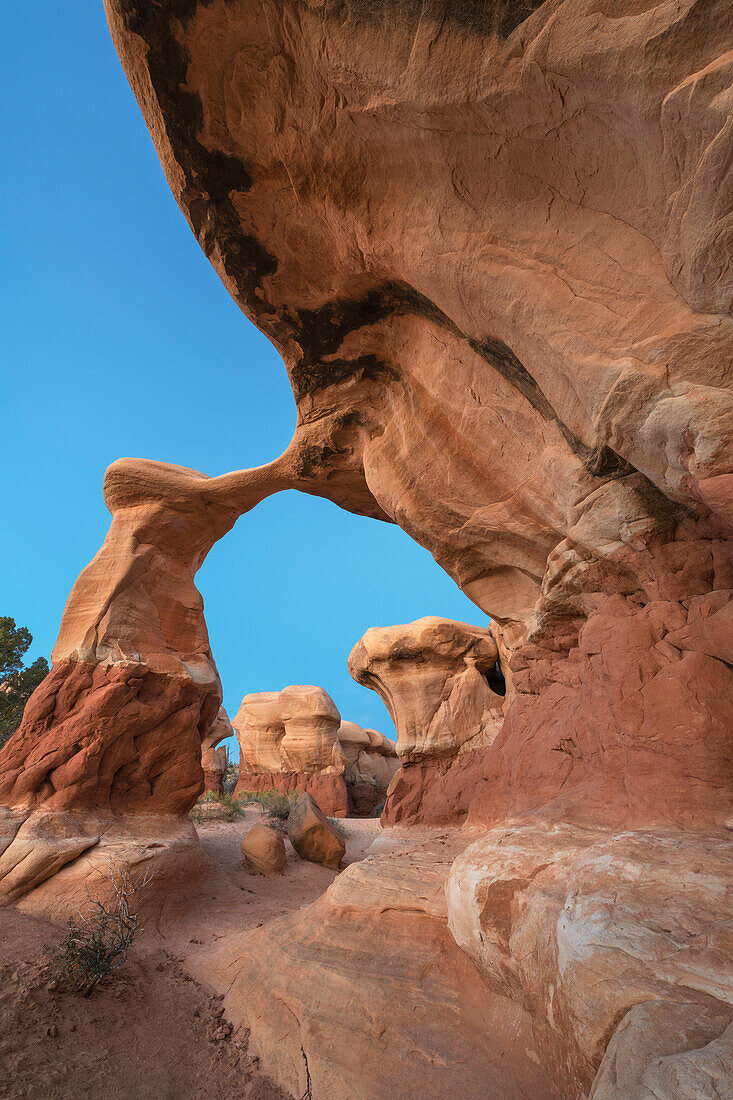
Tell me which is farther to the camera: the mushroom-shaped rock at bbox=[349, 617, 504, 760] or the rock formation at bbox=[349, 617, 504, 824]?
the mushroom-shaped rock at bbox=[349, 617, 504, 760]

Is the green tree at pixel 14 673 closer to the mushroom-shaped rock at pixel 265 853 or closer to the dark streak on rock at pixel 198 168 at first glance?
the mushroom-shaped rock at pixel 265 853

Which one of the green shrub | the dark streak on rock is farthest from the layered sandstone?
the dark streak on rock

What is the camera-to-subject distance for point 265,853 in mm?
9125

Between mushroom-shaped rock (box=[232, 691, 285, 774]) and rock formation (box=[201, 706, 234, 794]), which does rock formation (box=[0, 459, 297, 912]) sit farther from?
mushroom-shaped rock (box=[232, 691, 285, 774])

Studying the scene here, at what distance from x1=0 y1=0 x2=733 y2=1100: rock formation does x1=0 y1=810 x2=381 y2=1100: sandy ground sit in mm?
348

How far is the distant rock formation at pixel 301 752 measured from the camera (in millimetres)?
18141

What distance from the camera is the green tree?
17172 millimetres

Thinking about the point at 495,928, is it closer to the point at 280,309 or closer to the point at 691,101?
the point at 691,101

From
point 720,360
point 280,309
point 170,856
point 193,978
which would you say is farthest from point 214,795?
point 720,360

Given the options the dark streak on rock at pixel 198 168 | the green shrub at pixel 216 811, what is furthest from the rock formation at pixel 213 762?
the dark streak on rock at pixel 198 168

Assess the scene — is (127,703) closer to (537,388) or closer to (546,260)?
(537,388)

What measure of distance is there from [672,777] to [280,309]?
551cm

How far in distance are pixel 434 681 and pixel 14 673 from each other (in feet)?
49.0

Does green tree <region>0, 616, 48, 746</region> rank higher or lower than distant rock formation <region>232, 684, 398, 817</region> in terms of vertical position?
higher
